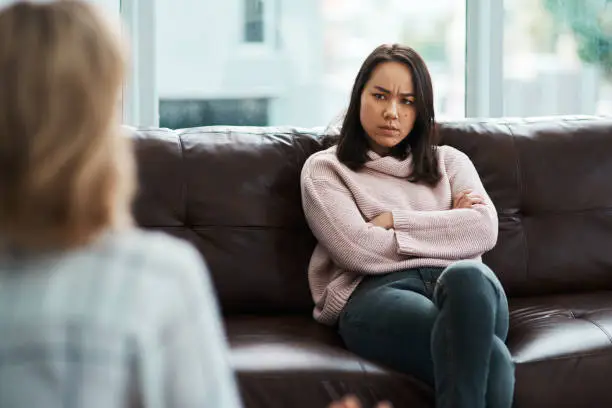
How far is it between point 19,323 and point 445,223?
1.80m

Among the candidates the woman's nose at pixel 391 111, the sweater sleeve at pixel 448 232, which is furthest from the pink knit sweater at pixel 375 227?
the woman's nose at pixel 391 111

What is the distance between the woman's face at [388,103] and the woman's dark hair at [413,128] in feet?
0.05

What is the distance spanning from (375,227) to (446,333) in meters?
0.49

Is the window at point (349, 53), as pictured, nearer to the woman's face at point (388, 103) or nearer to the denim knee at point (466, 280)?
the woman's face at point (388, 103)

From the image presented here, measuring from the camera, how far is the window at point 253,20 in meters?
3.44

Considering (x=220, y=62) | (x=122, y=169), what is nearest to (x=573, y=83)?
(x=220, y=62)

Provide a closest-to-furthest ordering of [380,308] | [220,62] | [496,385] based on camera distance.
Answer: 1. [496,385]
2. [380,308]
3. [220,62]

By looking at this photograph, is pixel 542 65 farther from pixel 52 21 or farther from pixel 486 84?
pixel 52 21

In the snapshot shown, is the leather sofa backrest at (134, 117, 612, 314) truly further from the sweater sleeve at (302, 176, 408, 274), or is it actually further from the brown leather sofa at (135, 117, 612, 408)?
the sweater sleeve at (302, 176, 408, 274)

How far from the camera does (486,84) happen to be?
3701mm

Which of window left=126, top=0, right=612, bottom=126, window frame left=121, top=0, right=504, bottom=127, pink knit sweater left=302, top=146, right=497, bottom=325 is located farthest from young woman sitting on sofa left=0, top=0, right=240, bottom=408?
window left=126, top=0, right=612, bottom=126

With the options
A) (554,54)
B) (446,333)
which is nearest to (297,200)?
(446,333)

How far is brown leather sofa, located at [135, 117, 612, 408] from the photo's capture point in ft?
7.35

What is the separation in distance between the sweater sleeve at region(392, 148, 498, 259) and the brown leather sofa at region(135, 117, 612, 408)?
0.23m
